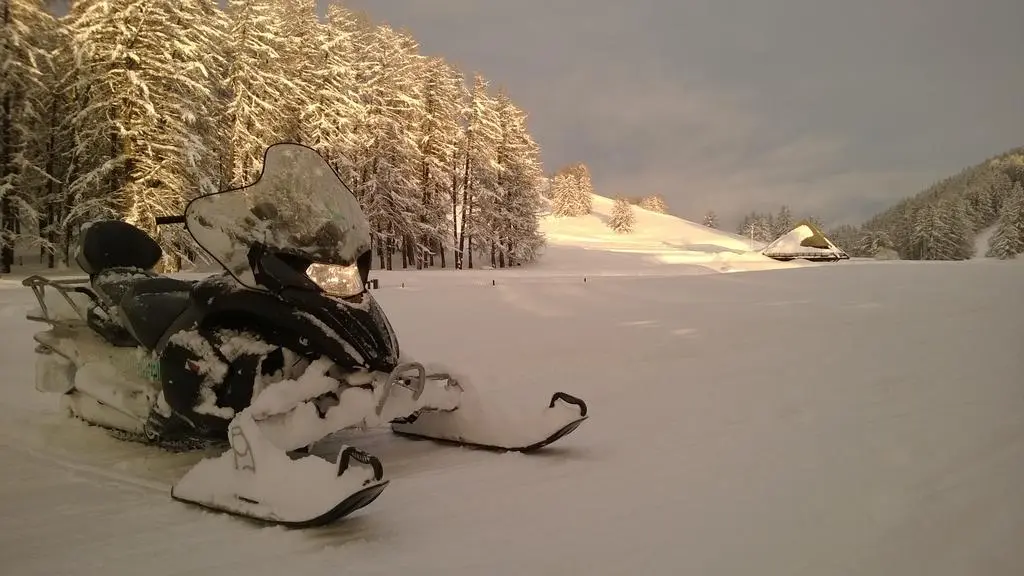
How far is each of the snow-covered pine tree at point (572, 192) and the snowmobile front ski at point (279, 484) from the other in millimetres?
74988

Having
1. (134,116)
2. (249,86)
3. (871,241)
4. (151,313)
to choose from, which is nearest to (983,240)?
(871,241)

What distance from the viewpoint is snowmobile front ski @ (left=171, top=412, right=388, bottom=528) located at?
2.36 metres

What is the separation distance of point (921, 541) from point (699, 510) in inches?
34.1

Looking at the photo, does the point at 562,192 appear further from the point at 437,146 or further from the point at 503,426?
the point at 503,426

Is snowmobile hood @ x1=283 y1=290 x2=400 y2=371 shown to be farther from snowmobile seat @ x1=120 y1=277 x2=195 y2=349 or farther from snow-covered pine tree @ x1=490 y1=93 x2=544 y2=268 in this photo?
snow-covered pine tree @ x1=490 y1=93 x2=544 y2=268

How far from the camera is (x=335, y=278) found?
297 centimetres

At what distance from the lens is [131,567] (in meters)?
2.14

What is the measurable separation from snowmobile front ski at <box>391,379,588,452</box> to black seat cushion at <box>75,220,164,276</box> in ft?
8.34

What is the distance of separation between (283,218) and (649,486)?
245 cm

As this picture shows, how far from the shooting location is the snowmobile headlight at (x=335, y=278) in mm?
2928

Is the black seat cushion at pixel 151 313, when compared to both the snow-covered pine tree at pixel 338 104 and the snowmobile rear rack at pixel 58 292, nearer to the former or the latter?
the snowmobile rear rack at pixel 58 292

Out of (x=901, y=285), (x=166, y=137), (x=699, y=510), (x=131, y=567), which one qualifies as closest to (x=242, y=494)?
(x=131, y=567)

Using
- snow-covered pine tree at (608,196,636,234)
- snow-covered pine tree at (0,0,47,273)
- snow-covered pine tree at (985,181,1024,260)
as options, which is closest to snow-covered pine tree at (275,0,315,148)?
snow-covered pine tree at (0,0,47,273)

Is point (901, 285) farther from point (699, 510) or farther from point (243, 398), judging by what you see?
point (243, 398)
